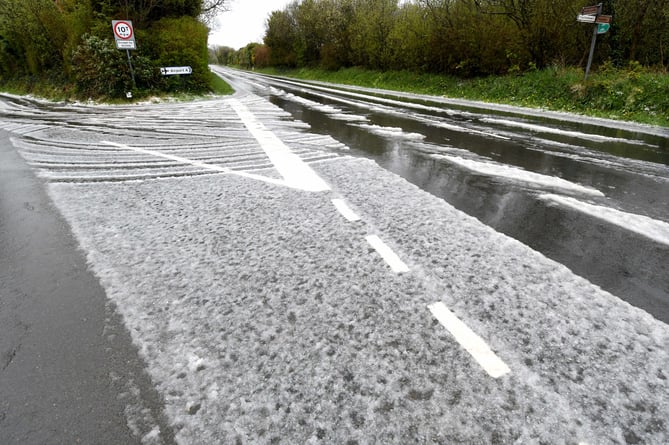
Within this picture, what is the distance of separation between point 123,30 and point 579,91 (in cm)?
1747

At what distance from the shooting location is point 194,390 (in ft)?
5.88

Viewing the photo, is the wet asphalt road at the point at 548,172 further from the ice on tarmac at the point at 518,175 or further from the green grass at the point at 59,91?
the green grass at the point at 59,91

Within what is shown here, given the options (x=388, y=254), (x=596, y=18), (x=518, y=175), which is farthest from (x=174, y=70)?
(x=388, y=254)

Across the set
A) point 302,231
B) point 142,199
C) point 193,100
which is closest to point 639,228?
point 302,231

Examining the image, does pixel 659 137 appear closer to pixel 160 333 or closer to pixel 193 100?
pixel 160 333

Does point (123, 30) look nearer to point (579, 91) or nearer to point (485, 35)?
point (485, 35)

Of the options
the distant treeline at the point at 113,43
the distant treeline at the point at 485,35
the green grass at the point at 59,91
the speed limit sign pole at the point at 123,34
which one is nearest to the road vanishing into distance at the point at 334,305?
the speed limit sign pole at the point at 123,34

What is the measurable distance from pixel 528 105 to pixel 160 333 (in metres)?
15.5

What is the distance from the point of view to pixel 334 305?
2389mm

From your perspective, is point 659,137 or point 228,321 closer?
point 228,321

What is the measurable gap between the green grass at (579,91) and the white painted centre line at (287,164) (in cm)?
1043

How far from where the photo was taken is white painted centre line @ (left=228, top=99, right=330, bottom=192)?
183 inches

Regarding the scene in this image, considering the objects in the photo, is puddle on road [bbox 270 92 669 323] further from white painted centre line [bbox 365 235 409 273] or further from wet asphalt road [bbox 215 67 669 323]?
white painted centre line [bbox 365 235 409 273]

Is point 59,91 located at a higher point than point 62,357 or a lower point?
higher
